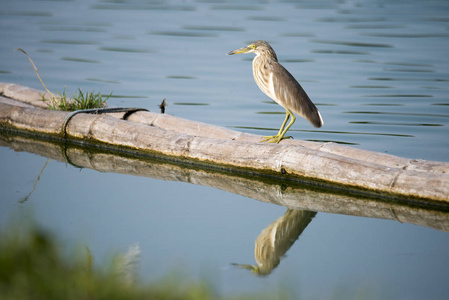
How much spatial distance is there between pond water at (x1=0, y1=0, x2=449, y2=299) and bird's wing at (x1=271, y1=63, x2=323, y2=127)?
1.20 m

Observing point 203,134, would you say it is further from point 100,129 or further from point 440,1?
point 440,1

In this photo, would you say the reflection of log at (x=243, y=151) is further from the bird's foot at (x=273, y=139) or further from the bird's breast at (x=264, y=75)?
the bird's breast at (x=264, y=75)

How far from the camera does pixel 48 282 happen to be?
3.38m

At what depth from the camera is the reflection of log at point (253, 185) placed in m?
5.99

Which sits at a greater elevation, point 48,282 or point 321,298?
point 48,282

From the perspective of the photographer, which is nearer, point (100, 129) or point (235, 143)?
point (235, 143)

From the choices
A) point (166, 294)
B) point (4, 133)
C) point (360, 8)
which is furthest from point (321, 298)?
point (360, 8)

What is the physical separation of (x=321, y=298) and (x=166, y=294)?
1.35m

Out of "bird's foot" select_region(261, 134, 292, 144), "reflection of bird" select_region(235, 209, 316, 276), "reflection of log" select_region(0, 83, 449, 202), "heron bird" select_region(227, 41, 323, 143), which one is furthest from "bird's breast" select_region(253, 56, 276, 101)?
"reflection of bird" select_region(235, 209, 316, 276)

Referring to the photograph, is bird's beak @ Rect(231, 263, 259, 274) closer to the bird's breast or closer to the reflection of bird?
the reflection of bird

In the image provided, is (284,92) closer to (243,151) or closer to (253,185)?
(243,151)

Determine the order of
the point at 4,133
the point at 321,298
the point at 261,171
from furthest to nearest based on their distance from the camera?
the point at 4,133 < the point at 261,171 < the point at 321,298

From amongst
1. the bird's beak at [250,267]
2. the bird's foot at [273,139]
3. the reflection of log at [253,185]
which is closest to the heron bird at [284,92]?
the bird's foot at [273,139]

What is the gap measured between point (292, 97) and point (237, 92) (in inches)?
200
